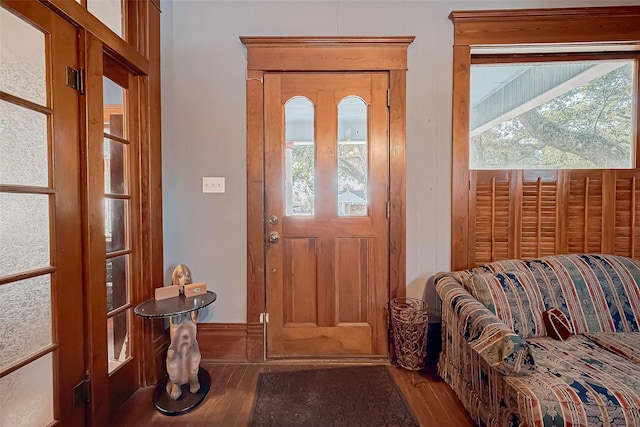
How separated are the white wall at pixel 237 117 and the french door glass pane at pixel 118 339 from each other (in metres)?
0.35

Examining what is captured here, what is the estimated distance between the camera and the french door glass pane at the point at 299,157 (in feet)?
6.38

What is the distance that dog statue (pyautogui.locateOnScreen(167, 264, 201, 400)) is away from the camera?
1509 millimetres

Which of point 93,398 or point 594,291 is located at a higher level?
point 594,291

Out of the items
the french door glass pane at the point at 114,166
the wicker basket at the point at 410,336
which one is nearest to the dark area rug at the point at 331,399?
the wicker basket at the point at 410,336

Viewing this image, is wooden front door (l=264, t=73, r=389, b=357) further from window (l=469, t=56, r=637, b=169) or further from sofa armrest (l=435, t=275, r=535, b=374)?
window (l=469, t=56, r=637, b=169)

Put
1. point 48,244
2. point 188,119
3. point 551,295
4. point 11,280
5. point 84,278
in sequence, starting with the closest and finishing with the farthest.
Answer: point 11,280 < point 48,244 < point 84,278 < point 551,295 < point 188,119

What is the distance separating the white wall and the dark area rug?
0.56m

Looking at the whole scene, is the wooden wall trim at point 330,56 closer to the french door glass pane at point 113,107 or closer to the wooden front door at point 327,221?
the wooden front door at point 327,221

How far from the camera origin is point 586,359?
122 centimetres

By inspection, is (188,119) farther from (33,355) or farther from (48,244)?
(33,355)

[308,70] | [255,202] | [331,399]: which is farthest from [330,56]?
[331,399]

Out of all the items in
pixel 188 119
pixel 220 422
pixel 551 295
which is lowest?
pixel 220 422

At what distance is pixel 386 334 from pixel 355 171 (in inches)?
47.2

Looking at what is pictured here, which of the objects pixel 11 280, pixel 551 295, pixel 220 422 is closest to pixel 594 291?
pixel 551 295
